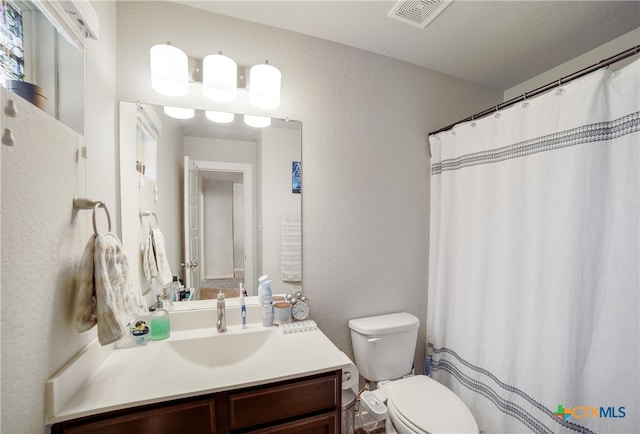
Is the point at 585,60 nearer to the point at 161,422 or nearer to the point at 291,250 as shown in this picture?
the point at 291,250

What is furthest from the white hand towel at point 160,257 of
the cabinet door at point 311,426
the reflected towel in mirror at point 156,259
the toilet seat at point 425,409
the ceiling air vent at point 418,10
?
the ceiling air vent at point 418,10

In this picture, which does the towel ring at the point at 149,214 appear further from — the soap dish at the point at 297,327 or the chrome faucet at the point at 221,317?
the soap dish at the point at 297,327

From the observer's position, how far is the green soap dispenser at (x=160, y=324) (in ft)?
3.81

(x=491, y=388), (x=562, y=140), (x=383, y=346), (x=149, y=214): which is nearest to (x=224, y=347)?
(x=149, y=214)

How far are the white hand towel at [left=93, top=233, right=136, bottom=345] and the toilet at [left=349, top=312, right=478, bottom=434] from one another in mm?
1140

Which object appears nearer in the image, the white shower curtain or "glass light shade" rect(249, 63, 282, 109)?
the white shower curtain

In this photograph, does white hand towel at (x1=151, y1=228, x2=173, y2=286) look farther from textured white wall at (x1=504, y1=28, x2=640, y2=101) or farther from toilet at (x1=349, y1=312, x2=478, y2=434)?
textured white wall at (x1=504, y1=28, x2=640, y2=101)

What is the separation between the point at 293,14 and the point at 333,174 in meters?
0.84

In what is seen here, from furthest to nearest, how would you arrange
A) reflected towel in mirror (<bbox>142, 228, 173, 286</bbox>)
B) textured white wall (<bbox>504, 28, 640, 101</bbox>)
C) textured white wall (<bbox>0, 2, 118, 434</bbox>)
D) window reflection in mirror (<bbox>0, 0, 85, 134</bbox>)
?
textured white wall (<bbox>504, 28, 640, 101</bbox>), reflected towel in mirror (<bbox>142, 228, 173, 286</bbox>), window reflection in mirror (<bbox>0, 0, 85, 134</bbox>), textured white wall (<bbox>0, 2, 118, 434</bbox>)

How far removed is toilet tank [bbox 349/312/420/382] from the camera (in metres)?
1.48

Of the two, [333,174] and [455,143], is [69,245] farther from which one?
[455,143]

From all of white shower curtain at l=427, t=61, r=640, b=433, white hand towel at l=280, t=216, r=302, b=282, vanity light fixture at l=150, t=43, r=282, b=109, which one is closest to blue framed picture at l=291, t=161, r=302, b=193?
white hand towel at l=280, t=216, r=302, b=282

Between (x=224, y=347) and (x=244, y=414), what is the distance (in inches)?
14.2

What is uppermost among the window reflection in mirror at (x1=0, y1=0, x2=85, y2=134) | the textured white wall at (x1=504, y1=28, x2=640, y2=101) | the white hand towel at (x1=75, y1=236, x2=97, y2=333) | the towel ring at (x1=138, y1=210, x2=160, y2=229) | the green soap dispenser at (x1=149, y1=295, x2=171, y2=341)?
the textured white wall at (x1=504, y1=28, x2=640, y2=101)
